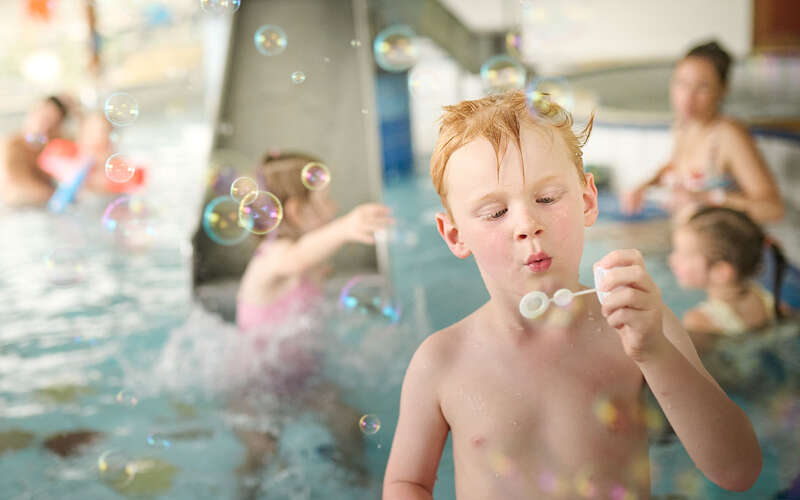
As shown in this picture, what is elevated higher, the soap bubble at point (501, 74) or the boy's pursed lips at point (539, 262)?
the soap bubble at point (501, 74)

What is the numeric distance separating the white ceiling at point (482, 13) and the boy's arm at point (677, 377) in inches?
293

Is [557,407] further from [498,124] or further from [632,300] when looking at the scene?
[498,124]

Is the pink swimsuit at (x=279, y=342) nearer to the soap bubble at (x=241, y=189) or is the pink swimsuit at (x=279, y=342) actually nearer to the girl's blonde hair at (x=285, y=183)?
the girl's blonde hair at (x=285, y=183)

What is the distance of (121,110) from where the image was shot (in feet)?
6.58

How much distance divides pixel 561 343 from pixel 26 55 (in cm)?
1557

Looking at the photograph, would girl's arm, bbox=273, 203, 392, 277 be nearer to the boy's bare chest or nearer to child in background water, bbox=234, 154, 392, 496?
child in background water, bbox=234, 154, 392, 496

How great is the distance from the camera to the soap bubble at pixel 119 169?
1.78 metres

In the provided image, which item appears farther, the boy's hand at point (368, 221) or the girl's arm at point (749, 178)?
the girl's arm at point (749, 178)

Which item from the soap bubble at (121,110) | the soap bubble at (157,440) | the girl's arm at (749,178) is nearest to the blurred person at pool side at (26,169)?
the soap bubble at (121,110)

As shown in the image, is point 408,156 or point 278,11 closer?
point 278,11

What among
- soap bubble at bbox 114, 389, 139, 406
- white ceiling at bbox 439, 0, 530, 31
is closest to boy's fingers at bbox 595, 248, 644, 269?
soap bubble at bbox 114, 389, 139, 406

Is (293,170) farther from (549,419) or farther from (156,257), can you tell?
(156,257)

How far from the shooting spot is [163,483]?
1.87 metres

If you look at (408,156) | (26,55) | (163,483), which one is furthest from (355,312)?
(26,55)
